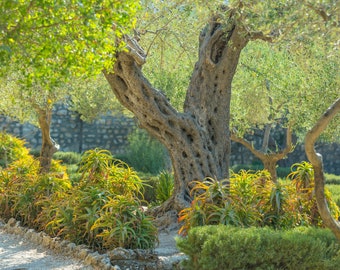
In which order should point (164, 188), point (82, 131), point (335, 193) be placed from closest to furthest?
1. point (164, 188)
2. point (335, 193)
3. point (82, 131)

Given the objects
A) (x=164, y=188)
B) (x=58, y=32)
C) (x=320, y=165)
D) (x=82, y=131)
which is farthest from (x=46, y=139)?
(x=82, y=131)

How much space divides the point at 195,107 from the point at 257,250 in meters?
5.42

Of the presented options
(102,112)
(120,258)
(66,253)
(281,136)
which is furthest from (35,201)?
(281,136)

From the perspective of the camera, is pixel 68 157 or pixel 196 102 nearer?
pixel 196 102

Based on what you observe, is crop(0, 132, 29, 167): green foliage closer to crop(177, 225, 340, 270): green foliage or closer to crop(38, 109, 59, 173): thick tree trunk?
crop(38, 109, 59, 173): thick tree trunk

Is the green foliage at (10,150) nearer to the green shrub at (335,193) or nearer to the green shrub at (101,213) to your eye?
the green shrub at (101,213)

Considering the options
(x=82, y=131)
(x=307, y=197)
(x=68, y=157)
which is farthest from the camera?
(x=82, y=131)

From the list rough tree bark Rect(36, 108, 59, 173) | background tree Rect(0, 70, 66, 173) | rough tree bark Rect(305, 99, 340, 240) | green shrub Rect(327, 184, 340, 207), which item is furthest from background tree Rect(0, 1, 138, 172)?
green shrub Rect(327, 184, 340, 207)

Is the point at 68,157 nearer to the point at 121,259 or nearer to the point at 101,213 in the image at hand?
the point at 101,213

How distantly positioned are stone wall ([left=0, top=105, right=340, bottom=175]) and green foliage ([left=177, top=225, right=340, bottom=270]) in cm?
1813

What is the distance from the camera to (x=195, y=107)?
13.0 meters

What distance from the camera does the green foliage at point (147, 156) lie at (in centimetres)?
2316

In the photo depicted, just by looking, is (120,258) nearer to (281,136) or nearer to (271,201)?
(271,201)

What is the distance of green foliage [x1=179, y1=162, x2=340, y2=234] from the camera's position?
988 cm
